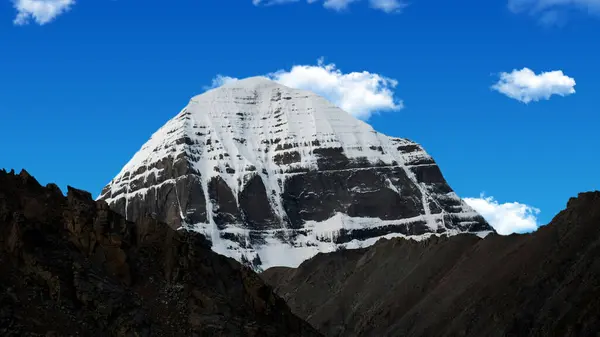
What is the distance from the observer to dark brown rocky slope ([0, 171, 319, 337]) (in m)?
65.2

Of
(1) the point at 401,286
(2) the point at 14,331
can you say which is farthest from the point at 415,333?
(2) the point at 14,331

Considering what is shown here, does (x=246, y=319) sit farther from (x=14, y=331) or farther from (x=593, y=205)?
(x=593, y=205)

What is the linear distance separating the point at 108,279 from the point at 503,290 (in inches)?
3763

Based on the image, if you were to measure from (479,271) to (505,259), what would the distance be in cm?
632

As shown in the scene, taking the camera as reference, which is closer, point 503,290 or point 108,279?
→ point 108,279

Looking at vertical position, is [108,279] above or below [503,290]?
below

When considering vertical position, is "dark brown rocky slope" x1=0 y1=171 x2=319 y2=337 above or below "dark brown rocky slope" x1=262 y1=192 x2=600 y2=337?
below

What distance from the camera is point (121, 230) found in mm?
74688

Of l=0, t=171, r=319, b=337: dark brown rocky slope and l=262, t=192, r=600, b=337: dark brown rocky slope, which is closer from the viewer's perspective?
l=0, t=171, r=319, b=337: dark brown rocky slope

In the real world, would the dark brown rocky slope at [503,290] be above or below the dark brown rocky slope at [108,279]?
above

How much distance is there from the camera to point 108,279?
6950cm

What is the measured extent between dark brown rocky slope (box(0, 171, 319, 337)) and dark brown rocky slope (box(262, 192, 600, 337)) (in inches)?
2251

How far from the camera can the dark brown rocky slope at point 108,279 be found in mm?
65188

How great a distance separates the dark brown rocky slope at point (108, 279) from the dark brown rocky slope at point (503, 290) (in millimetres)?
57167
